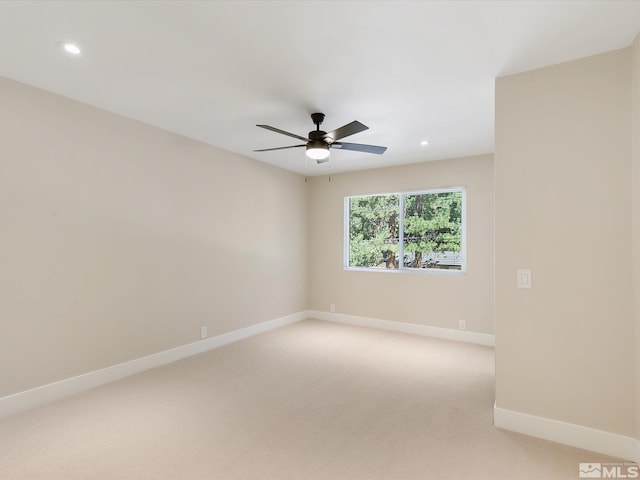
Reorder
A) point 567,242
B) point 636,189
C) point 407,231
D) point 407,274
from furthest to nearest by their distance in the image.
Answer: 1. point 407,231
2. point 407,274
3. point 567,242
4. point 636,189

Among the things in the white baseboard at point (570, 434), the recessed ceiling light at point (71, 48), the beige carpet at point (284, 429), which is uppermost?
the recessed ceiling light at point (71, 48)

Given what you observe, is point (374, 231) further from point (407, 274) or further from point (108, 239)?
point (108, 239)

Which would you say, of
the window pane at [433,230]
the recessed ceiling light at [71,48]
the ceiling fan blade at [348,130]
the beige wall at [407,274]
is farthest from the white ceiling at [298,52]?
the window pane at [433,230]

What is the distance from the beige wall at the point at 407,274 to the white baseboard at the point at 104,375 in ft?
5.85

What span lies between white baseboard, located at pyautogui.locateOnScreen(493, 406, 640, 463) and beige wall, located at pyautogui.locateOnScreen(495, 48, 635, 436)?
0.16 feet

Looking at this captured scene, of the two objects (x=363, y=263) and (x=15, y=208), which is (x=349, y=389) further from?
(x=15, y=208)

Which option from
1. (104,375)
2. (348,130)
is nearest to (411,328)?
(348,130)

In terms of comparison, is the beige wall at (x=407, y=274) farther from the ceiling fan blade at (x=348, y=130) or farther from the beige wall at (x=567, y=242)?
the ceiling fan blade at (x=348, y=130)

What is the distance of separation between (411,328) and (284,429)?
3161 millimetres

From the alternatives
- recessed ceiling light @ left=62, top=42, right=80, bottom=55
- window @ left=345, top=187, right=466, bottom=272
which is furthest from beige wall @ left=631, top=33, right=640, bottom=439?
recessed ceiling light @ left=62, top=42, right=80, bottom=55

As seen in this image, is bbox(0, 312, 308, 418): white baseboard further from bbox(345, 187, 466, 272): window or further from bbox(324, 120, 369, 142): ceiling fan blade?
bbox(324, 120, 369, 142): ceiling fan blade

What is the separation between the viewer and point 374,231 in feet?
18.7

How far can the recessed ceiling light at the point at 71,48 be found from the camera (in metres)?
2.18

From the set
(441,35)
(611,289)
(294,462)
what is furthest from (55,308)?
(611,289)
